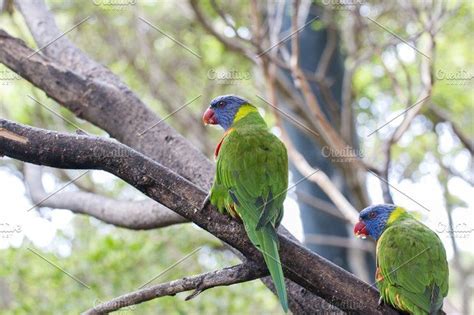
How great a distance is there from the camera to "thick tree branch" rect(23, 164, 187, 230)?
3.53 metres

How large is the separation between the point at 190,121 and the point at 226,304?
7.28 feet

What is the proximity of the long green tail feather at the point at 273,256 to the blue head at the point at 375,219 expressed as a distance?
0.98 meters

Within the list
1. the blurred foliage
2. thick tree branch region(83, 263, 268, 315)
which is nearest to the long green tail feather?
thick tree branch region(83, 263, 268, 315)

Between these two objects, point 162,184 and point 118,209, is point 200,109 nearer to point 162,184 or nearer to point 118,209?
point 118,209

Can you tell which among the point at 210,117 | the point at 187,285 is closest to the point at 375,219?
the point at 210,117

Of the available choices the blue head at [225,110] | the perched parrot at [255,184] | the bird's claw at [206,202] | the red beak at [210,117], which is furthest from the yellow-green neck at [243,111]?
the bird's claw at [206,202]

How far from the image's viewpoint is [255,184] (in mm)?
2443

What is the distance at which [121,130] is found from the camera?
3.49 m

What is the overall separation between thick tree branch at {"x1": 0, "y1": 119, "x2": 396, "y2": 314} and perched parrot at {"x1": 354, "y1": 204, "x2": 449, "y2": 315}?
218 millimetres

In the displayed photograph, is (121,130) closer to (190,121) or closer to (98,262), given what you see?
(98,262)

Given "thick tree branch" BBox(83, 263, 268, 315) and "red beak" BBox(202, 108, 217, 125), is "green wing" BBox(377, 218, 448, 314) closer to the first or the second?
"thick tree branch" BBox(83, 263, 268, 315)

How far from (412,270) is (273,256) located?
0.67m

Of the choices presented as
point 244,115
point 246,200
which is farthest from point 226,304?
point 246,200

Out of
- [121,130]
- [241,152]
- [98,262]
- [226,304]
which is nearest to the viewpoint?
[241,152]
